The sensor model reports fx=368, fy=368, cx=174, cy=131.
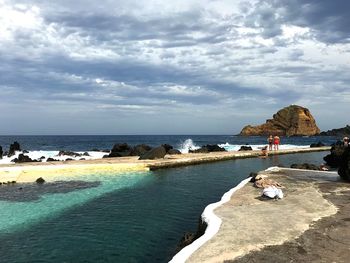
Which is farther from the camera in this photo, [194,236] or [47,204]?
[47,204]

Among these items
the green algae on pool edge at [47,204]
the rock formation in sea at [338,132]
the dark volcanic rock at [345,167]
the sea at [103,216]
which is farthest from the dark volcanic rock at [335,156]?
the rock formation in sea at [338,132]

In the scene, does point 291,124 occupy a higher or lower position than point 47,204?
higher

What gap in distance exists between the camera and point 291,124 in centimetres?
16775

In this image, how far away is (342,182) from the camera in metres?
18.9

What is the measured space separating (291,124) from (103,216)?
16173 centimetres

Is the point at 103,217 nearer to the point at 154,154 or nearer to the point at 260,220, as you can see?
the point at 260,220

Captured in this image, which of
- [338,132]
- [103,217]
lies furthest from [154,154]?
[338,132]

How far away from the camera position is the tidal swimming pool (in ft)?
38.7

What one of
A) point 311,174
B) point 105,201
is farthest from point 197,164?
point 105,201

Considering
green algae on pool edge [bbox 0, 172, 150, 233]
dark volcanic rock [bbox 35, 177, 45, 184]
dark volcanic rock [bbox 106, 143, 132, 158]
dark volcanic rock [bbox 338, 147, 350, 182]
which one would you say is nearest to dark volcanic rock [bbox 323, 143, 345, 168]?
dark volcanic rock [bbox 338, 147, 350, 182]

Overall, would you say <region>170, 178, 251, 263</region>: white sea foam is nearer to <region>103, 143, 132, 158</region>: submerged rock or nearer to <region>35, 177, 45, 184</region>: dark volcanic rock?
<region>35, 177, 45, 184</region>: dark volcanic rock

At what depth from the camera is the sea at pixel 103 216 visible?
38.7ft

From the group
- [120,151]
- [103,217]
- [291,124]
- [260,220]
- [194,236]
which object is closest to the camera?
[260,220]

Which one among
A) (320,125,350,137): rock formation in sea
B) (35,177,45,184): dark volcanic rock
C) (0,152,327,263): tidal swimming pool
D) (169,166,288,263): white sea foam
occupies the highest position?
(320,125,350,137): rock formation in sea
